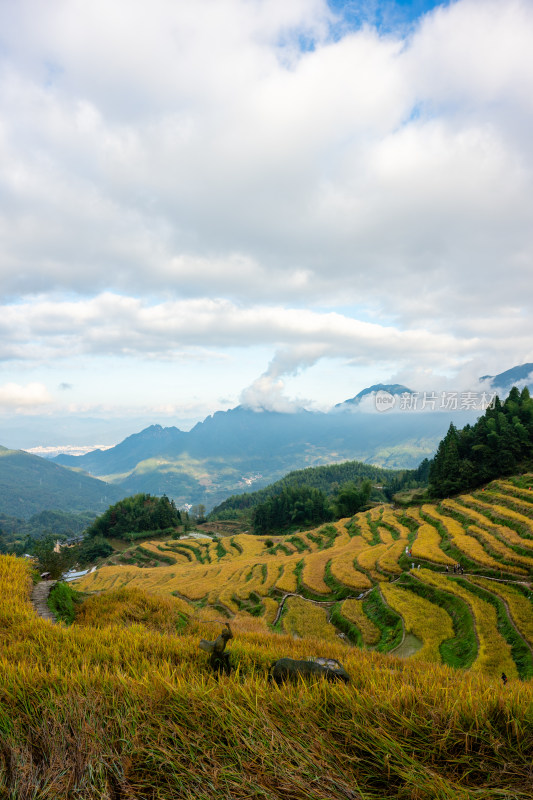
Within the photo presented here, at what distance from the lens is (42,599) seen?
8039 mm

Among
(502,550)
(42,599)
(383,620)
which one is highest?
(42,599)

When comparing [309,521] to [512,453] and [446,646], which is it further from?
[446,646]

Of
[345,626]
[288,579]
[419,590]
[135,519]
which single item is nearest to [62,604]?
[345,626]

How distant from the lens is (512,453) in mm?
43156

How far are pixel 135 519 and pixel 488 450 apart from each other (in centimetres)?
7608

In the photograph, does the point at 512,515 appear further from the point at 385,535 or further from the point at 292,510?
the point at 292,510

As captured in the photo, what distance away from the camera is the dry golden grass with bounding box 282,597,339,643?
50.7 ft

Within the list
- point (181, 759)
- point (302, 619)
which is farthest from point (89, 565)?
point (181, 759)

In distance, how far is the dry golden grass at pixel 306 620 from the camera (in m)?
15.5

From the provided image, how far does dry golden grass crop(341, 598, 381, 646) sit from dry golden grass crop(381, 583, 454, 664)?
52.7 inches

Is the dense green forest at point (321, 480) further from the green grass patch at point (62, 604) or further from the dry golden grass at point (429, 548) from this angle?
the green grass patch at point (62, 604)

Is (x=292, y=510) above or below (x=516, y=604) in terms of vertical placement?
below

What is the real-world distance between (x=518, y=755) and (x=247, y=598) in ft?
72.8

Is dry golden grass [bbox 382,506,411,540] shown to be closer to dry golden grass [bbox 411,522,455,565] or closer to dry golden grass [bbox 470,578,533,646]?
dry golden grass [bbox 411,522,455,565]
